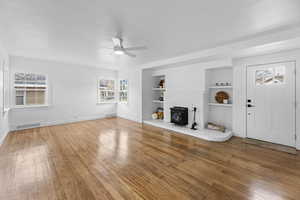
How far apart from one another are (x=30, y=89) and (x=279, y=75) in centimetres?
793

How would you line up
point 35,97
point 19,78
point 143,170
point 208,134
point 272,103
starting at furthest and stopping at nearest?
point 35,97, point 19,78, point 208,134, point 272,103, point 143,170

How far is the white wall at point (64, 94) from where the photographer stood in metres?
4.74

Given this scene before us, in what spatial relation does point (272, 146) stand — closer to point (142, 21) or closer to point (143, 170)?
point (143, 170)

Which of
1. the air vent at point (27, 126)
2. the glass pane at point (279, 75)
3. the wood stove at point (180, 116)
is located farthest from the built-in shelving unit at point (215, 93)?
the air vent at point (27, 126)

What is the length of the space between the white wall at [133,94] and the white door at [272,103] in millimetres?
4001

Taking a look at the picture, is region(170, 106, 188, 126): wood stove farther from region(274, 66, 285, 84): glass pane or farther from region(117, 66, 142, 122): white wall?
region(274, 66, 285, 84): glass pane

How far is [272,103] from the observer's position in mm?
3490

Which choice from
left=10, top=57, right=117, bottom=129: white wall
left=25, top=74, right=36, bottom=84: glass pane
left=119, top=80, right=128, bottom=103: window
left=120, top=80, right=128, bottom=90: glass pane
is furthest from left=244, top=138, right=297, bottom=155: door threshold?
left=25, top=74, right=36, bottom=84: glass pane

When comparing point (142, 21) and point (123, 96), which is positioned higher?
point (142, 21)

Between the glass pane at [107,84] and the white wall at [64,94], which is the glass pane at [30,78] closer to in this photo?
the white wall at [64,94]

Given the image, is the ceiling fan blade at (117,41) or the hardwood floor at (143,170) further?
the ceiling fan blade at (117,41)

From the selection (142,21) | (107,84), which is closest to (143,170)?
(142,21)

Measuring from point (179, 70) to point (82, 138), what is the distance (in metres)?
4.10

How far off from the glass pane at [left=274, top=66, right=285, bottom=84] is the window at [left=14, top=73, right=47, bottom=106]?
7.64 m
